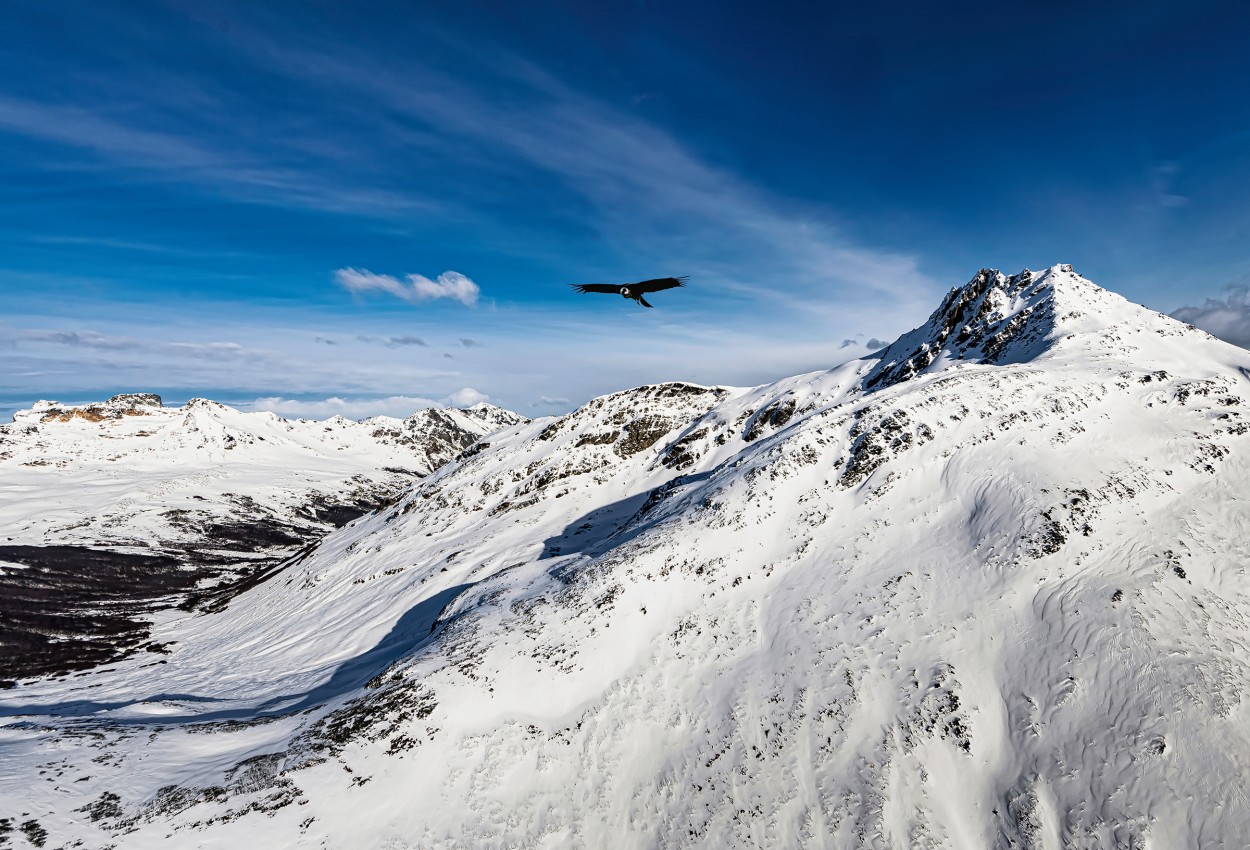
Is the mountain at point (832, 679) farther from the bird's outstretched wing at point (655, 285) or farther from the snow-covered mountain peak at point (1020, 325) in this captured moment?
the bird's outstretched wing at point (655, 285)

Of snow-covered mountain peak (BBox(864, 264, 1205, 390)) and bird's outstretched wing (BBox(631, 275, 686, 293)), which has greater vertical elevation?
snow-covered mountain peak (BBox(864, 264, 1205, 390))

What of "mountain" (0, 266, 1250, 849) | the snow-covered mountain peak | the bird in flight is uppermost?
the snow-covered mountain peak

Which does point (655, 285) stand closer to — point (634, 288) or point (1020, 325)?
point (634, 288)

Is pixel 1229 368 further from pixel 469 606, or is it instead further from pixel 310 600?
pixel 310 600

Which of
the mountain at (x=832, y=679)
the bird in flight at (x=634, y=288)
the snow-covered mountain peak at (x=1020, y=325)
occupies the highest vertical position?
the snow-covered mountain peak at (x=1020, y=325)

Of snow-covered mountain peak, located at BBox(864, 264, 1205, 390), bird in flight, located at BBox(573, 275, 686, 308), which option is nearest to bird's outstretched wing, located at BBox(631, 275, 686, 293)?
bird in flight, located at BBox(573, 275, 686, 308)

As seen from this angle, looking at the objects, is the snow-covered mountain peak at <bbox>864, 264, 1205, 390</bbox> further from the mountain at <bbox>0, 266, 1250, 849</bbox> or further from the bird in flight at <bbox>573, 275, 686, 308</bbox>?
the bird in flight at <bbox>573, 275, 686, 308</bbox>

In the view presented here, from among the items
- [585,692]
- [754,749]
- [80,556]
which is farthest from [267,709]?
[80,556]

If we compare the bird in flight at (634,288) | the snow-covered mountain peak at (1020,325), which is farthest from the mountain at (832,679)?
the bird in flight at (634,288)
